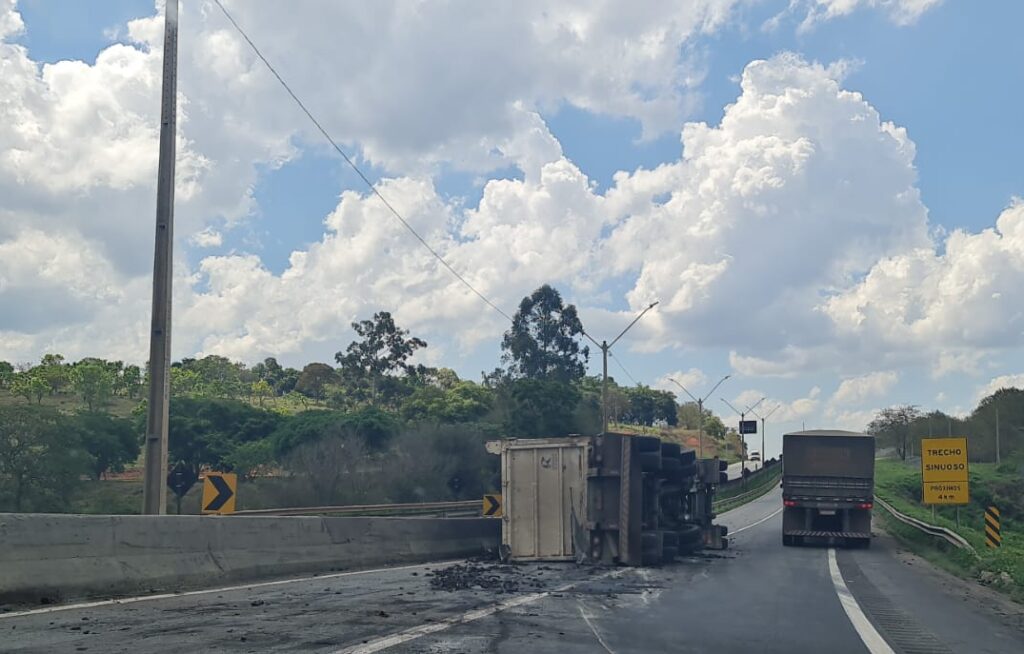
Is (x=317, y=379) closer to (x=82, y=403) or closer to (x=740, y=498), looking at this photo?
(x=82, y=403)

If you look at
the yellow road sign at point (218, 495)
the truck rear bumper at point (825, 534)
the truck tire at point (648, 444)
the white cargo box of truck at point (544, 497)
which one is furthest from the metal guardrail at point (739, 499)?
the yellow road sign at point (218, 495)

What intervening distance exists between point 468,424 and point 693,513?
5108 cm

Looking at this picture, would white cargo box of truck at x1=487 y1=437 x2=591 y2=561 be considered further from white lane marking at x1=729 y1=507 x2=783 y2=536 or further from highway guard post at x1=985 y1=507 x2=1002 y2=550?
white lane marking at x1=729 y1=507 x2=783 y2=536

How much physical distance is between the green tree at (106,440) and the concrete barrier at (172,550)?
4327 centimetres

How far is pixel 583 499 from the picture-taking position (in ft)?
59.8

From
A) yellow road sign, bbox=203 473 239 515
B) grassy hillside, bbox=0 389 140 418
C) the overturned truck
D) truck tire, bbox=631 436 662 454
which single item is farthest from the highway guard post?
grassy hillside, bbox=0 389 140 418

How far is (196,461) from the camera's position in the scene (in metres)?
65.2

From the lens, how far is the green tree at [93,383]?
278 feet

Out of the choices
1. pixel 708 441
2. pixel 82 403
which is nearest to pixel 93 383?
pixel 82 403

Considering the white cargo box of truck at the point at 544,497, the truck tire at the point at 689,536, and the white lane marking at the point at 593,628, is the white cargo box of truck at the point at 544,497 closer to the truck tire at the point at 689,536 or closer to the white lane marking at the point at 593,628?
the truck tire at the point at 689,536

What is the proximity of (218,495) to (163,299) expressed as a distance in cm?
354

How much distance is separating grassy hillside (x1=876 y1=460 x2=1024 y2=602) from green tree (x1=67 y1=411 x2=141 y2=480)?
4138cm

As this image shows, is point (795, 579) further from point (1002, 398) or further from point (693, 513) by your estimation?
point (1002, 398)

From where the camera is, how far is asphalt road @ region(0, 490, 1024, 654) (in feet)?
27.5
